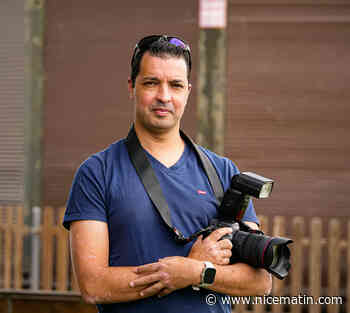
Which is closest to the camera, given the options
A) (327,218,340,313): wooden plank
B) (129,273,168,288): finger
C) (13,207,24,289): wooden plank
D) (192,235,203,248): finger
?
(129,273,168,288): finger

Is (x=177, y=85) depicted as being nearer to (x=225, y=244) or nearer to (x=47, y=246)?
(x=225, y=244)

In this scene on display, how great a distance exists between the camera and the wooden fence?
5508mm

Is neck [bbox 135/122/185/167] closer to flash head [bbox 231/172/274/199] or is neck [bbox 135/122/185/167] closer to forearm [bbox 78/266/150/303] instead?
flash head [bbox 231/172/274/199]

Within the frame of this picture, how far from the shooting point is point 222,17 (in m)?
6.30

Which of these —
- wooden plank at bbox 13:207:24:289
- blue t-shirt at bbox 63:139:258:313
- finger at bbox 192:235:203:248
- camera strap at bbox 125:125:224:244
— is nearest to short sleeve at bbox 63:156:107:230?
blue t-shirt at bbox 63:139:258:313

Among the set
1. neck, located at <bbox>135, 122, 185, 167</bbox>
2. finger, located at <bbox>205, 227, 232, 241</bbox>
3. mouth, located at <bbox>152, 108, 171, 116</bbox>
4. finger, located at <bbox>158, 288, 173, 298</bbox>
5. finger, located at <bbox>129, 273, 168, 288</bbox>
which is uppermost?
mouth, located at <bbox>152, 108, 171, 116</bbox>

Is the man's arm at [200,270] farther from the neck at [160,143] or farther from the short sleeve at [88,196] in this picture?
the neck at [160,143]

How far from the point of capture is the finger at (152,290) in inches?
77.1

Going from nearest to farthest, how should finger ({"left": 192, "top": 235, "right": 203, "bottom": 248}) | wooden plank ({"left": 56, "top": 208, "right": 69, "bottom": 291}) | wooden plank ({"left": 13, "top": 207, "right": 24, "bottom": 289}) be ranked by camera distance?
finger ({"left": 192, "top": 235, "right": 203, "bottom": 248}) → wooden plank ({"left": 56, "top": 208, "right": 69, "bottom": 291}) → wooden plank ({"left": 13, "top": 207, "right": 24, "bottom": 289})

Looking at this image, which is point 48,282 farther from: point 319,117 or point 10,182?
point 319,117

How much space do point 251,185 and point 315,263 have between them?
3773 millimetres

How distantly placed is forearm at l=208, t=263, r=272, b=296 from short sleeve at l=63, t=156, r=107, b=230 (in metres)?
0.53

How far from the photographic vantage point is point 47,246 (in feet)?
19.5

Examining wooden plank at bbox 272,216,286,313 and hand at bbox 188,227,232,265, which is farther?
wooden plank at bbox 272,216,286,313
